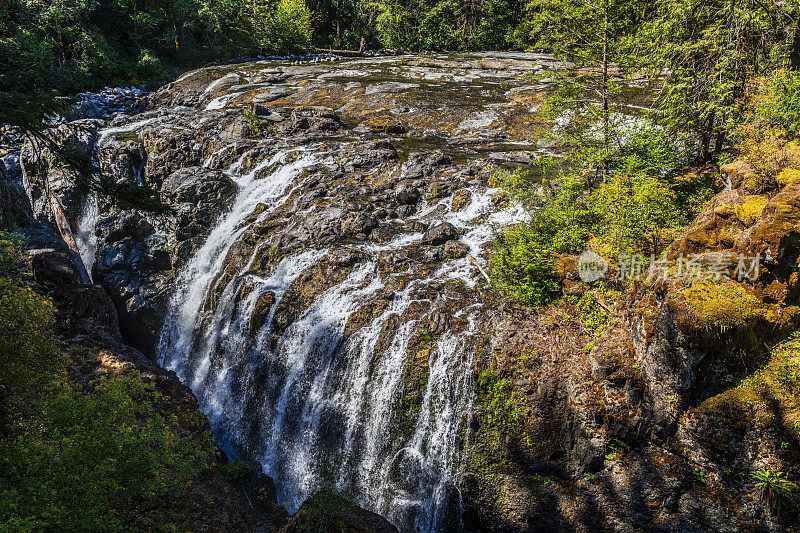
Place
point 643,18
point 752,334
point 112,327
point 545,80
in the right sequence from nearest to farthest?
point 752,334 < point 643,18 < point 112,327 < point 545,80

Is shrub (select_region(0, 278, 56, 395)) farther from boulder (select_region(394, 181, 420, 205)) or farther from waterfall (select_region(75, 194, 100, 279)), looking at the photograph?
waterfall (select_region(75, 194, 100, 279))

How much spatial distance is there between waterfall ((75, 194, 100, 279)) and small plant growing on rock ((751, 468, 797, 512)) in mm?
21224

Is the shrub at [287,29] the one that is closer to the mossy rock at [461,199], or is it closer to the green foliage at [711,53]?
the mossy rock at [461,199]

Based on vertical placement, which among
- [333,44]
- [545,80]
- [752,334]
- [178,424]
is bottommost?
[178,424]

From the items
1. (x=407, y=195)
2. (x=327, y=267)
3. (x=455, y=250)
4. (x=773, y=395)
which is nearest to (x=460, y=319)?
(x=455, y=250)

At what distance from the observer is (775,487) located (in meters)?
5.80

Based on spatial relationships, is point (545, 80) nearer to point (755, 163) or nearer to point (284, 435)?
point (755, 163)

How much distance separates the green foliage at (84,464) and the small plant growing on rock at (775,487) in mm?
8605

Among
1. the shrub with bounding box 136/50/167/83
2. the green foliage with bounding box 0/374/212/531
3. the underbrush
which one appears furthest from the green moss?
the shrub with bounding box 136/50/167/83

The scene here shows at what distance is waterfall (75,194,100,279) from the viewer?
56.4 ft

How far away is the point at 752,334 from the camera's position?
630 cm

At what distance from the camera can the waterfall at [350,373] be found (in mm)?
8422

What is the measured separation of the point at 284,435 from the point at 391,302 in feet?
13.8

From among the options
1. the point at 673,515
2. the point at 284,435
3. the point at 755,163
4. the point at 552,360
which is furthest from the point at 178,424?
the point at 755,163
